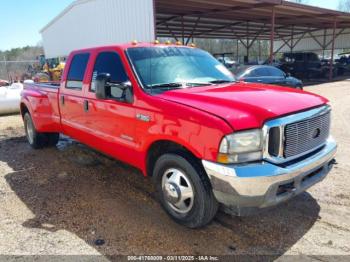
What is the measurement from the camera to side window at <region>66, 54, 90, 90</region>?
195 inches

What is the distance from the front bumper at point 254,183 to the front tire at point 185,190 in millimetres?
183

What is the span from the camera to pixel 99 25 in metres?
15.2

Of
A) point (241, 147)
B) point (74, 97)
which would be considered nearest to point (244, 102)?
point (241, 147)

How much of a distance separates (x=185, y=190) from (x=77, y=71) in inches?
111

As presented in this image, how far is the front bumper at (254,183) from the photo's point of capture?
111 inches

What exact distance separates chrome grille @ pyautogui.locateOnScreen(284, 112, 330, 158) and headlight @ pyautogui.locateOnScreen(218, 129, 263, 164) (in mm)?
298

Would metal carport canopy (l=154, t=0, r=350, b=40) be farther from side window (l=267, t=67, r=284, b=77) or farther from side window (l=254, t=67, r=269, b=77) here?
side window (l=254, t=67, r=269, b=77)

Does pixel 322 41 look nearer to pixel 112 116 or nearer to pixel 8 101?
pixel 8 101

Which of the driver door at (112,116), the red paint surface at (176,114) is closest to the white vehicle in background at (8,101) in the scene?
the red paint surface at (176,114)

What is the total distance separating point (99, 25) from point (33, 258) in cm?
1372

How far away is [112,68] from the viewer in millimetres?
4289

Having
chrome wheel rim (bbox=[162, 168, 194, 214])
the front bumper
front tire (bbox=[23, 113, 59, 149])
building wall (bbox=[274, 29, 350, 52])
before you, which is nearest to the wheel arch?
chrome wheel rim (bbox=[162, 168, 194, 214])

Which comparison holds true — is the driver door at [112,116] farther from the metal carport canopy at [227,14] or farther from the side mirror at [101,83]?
the metal carport canopy at [227,14]

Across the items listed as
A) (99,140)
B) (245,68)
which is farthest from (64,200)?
(245,68)
